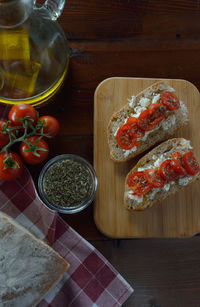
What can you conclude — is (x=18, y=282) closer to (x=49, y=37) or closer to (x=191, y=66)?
(x=49, y=37)

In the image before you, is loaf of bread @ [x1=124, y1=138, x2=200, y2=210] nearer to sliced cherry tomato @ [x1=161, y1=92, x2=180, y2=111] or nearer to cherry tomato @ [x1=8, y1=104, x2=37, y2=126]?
sliced cherry tomato @ [x1=161, y1=92, x2=180, y2=111]

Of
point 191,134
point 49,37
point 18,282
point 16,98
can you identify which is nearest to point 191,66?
point 191,134

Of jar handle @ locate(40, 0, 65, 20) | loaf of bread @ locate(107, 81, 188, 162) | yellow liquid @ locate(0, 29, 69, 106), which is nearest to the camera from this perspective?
jar handle @ locate(40, 0, 65, 20)

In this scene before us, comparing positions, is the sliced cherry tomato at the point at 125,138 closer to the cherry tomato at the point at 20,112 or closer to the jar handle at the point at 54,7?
the cherry tomato at the point at 20,112

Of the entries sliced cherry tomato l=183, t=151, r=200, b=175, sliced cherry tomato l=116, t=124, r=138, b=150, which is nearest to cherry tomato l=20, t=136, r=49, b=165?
sliced cherry tomato l=116, t=124, r=138, b=150

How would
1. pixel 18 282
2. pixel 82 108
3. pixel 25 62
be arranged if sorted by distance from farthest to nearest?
pixel 82 108, pixel 25 62, pixel 18 282

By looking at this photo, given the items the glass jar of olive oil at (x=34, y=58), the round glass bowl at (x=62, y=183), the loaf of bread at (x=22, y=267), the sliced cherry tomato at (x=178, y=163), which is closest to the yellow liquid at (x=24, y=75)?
the glass jar of olive oil at (x=34, y=58)

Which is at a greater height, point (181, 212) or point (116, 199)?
point (116, 199)
